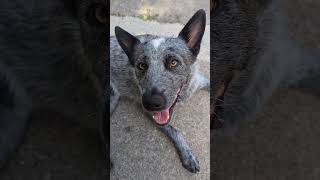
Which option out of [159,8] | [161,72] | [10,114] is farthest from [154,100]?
[10,114]

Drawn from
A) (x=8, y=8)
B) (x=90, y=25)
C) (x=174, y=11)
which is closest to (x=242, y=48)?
(x=174, y=11)

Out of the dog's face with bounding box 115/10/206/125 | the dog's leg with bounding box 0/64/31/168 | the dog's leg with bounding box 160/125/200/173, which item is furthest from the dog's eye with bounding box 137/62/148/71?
the dog's leg with bounding box 0/64/31/168

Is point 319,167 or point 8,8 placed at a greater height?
point 8,8

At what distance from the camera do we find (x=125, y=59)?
3.29 ft

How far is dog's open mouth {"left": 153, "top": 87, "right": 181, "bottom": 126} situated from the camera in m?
0.97

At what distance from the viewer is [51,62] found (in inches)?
41.9

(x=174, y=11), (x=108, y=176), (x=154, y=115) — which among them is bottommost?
(x=108, y=176)

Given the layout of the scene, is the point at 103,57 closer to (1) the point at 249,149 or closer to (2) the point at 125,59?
(2) the point at 125,59

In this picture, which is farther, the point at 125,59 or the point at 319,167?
the point at 319,167

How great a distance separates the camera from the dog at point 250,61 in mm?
1025

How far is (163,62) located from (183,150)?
159 millimetres

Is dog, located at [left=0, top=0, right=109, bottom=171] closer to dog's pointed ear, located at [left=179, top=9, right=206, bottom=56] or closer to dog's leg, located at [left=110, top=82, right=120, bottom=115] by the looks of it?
dog's leg, located at [left=110, top=82, right=120, bottom=115]

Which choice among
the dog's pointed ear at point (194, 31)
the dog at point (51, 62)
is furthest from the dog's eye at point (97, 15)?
the dog's pointed ear at point (194, 31)

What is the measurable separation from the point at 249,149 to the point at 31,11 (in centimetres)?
42
